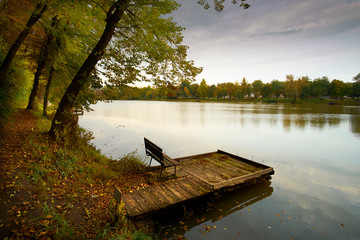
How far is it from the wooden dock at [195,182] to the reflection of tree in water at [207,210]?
467 mm

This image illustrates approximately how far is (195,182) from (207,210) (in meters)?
1.05

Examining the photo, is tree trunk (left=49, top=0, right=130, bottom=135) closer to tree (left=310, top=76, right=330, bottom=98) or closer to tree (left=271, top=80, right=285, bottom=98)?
tree (left=271, top=80, right=285, bottom=98)

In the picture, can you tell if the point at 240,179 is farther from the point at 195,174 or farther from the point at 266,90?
the point at 266,90

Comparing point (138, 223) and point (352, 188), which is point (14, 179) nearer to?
point (138, 223)

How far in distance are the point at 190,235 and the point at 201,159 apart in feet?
16.6

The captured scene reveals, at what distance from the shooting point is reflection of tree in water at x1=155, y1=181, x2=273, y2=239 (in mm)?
5452

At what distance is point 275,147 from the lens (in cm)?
1496

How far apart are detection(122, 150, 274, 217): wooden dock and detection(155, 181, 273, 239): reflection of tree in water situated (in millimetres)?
467

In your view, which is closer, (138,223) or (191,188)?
(138,223)

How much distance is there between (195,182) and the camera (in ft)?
22.8

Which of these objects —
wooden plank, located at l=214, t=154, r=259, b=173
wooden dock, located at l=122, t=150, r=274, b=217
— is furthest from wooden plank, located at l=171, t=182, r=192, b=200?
wooden plank, located at l=214, t=154, r=259, b=173

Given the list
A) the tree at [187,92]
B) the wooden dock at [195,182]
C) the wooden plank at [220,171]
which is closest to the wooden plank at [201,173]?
the wooden dock at [195,182]

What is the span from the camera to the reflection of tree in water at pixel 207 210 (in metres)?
5.45

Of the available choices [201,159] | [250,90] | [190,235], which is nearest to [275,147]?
[201,159]
